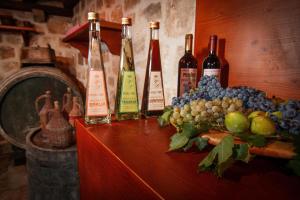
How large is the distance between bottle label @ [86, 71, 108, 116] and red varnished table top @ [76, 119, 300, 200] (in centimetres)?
6

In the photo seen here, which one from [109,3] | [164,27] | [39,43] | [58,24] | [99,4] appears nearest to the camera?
[164,27]

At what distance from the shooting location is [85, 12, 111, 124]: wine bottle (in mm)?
643

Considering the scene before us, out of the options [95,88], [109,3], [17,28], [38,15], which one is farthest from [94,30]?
[38,15]

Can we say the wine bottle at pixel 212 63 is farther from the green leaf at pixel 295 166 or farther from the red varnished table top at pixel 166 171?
the green leaf at pixel 295 166

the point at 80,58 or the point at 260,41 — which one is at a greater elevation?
the point at 80,58

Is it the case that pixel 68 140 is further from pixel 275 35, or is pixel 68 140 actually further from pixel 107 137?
pixel 275 35

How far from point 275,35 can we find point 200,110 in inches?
13.2

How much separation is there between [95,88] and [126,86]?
0.11 metres

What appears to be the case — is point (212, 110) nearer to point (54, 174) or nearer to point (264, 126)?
point (264, 126)

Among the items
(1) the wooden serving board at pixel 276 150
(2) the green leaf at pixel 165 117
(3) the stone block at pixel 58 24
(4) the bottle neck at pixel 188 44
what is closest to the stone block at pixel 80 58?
(3) the stone block at pixel 58 24

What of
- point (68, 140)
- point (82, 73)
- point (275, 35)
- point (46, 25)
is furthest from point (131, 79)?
point (46, 25)

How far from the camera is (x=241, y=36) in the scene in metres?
0.65

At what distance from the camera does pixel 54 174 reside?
1.01 meters

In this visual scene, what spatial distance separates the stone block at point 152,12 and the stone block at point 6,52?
1.95m
